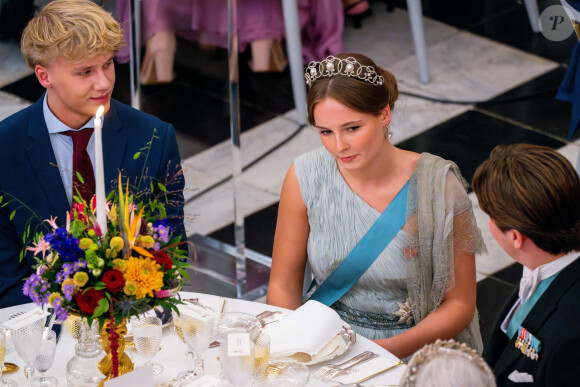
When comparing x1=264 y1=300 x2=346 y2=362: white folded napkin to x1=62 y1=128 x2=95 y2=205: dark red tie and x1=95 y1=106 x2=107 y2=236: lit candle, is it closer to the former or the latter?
x1=95 y1=106 x2=107 y2=236: lit candle

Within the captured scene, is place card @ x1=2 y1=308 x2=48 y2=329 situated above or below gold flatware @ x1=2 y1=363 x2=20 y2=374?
above

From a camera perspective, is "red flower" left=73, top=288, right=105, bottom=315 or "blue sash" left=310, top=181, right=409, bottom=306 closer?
"red flower" left=73, top=288, right=105, bottom=315

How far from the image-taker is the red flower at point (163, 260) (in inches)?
78.4

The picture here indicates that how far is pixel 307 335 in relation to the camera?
225cm

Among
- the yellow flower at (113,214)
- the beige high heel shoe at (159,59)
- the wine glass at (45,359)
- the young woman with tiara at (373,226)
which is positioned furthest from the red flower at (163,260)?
the beige high heel shoe at (159,59)

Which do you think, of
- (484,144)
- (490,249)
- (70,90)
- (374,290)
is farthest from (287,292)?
(484,144)

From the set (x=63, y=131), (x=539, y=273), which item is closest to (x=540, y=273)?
(x=539, y=273)

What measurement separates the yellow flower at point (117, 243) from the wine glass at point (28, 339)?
13.2 inches

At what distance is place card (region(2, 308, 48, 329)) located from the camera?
6.94 ft

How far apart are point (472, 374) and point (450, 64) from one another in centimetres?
422

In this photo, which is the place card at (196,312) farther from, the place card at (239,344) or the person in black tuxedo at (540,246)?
the person in black tuxedo at (540,246)

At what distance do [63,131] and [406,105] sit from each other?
7.25 feet

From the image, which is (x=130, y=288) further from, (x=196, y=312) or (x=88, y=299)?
(x=196, y=312)

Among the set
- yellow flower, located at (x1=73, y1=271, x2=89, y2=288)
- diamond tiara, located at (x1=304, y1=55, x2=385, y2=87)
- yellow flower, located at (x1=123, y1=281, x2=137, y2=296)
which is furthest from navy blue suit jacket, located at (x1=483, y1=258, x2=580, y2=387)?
yellow flower, located at (x1=73, y1=271, x2=89, y2=288)
